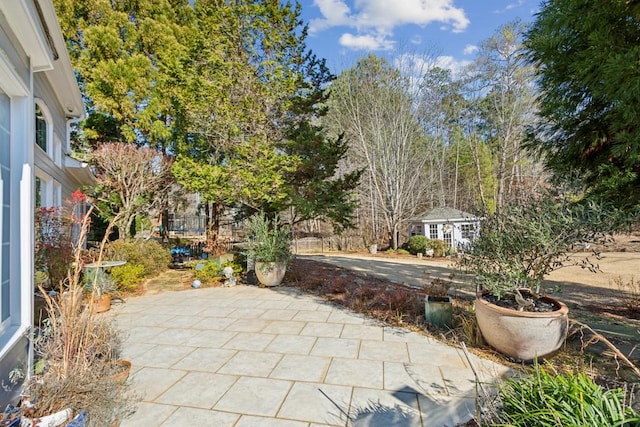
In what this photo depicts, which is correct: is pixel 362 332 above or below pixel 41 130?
below

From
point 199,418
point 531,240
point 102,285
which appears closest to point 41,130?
point 102,285

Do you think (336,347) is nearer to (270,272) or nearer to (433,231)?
(270,272)

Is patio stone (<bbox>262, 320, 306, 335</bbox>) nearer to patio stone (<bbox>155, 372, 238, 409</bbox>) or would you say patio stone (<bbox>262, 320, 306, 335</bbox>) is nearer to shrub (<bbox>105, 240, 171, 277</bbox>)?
patio stone (<bbox>155, 372, 238, 409</bbox>)

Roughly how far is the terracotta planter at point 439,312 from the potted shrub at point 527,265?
695 millimetres

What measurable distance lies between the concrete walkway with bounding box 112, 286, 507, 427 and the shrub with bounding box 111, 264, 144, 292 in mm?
1803

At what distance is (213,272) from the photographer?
752cm

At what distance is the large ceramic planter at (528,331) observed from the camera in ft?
9.55

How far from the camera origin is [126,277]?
21.2 feet

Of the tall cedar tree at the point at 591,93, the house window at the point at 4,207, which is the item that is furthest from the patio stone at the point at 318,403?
the tall cedar tree at the point at 591,93

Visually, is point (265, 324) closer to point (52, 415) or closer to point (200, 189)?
point (52, 415)

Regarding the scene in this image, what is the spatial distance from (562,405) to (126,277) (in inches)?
282

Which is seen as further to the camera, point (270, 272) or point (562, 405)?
point (270, 272)

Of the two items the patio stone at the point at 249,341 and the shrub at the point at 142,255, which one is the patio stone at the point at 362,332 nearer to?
the patio stone at the point at 249,341

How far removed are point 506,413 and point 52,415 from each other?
8.15ft
